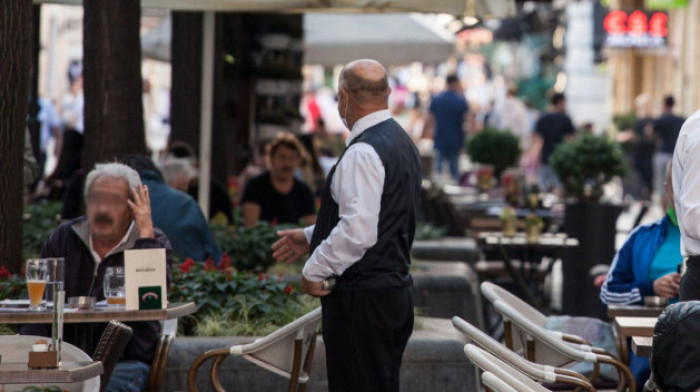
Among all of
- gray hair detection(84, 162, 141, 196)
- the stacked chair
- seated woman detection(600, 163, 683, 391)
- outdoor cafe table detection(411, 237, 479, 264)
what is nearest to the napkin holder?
the stacked chair

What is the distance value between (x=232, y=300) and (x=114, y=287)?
1.66 m

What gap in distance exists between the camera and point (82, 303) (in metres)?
6.97

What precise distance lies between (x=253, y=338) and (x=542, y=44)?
165 feet

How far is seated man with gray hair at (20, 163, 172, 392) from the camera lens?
7.43 meters

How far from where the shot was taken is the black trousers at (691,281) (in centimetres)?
700

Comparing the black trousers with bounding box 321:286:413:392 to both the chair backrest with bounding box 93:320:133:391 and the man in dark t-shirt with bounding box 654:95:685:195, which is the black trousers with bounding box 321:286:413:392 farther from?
the man in dark t-shirt with bounding box 654:95:685:195

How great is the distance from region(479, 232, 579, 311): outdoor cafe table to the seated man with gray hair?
6053mm

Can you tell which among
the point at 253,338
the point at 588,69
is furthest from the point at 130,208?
the point at 588,69

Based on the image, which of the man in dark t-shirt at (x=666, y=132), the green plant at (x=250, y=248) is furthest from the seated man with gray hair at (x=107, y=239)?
the man in dark t-shirt at (x=666, y=132)

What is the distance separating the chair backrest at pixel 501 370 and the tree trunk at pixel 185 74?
30.1 feet

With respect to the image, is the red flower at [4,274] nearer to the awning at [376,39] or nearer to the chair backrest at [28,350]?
the chair backrest at [28,350]

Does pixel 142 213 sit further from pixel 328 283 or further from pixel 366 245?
pixel 366 245

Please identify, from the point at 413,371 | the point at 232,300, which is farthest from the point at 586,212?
the point at 413,371

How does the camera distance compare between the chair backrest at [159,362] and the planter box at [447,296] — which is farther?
the planter box at [447,296]
